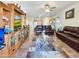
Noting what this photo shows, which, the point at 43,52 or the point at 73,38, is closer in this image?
the point at 43,52

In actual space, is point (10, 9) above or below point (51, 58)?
above

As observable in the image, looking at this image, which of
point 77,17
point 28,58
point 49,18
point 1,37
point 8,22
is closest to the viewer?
point 1,37

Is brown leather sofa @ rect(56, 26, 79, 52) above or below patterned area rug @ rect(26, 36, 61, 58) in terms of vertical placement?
above

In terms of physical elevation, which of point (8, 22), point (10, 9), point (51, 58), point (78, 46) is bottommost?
point (51, 58)

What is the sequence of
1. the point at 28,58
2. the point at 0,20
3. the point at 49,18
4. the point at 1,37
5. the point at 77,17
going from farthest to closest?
the point at 49,18, the point at 77,17, the point at 28,58, the point at 0,20, the point at 1,37

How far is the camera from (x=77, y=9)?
687 cm

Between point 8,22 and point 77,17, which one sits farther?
point 77,17

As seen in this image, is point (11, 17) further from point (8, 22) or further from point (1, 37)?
point (1, 37)

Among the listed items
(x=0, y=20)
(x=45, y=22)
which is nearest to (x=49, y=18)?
(x=45, y=22)

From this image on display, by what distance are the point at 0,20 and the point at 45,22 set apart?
52.2ft

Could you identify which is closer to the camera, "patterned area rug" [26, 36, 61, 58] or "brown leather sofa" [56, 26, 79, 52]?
"patterned area rug" [26, 36, 61, 58]

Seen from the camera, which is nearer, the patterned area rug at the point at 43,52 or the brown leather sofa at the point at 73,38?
the patterned area rug at the point at 43,52

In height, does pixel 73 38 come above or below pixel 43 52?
above

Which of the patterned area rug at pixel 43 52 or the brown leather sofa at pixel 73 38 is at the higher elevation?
the brown leather sofa at pixel 73 38
